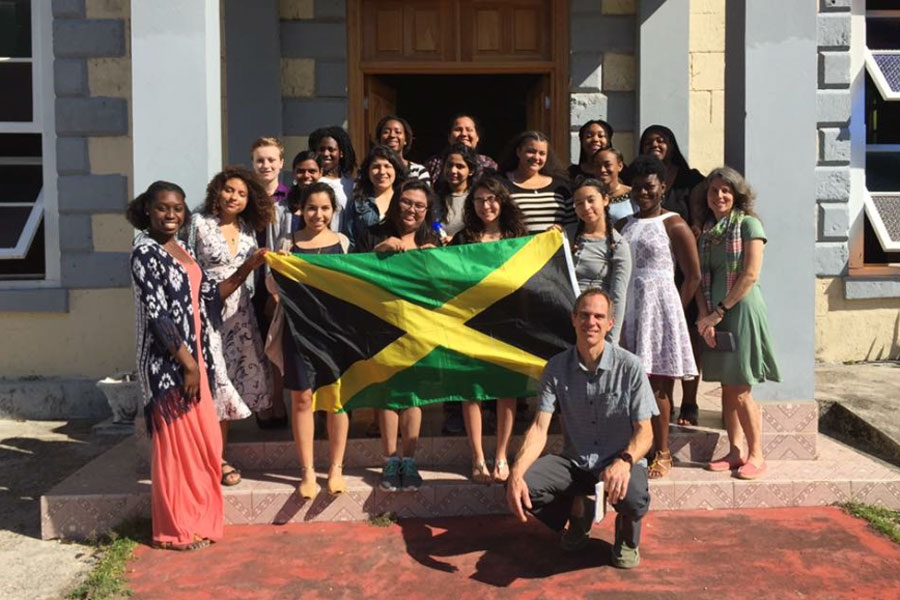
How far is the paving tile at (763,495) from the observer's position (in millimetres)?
4961

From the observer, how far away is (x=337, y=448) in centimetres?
487

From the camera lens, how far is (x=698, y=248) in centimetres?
524

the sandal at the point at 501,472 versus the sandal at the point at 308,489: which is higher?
the sandal at the point at 501,472

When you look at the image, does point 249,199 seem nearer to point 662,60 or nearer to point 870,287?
point 662,60

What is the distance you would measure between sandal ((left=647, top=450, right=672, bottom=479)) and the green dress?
1.57 ft

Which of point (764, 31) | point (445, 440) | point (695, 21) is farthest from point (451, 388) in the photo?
point (695, 21)

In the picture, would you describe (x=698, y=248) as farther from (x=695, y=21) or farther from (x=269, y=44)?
(x=269, y=44)

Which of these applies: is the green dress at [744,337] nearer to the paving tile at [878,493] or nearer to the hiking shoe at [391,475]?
the paving tile at [878,493]

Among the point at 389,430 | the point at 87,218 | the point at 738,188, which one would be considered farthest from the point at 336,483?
the point at 87,218

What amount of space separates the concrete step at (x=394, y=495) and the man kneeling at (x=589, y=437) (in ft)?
2.02

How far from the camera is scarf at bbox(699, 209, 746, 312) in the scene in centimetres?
505

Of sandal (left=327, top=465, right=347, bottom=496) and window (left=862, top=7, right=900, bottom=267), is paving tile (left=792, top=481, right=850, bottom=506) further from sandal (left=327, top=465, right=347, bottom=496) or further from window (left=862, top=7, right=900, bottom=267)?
window (left=862, top=7, right=900, bottom=267)

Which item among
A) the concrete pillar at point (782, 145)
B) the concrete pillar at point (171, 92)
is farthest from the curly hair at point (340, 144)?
the concrete pillar at point (782, 145)

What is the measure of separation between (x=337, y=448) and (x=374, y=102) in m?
4.08
